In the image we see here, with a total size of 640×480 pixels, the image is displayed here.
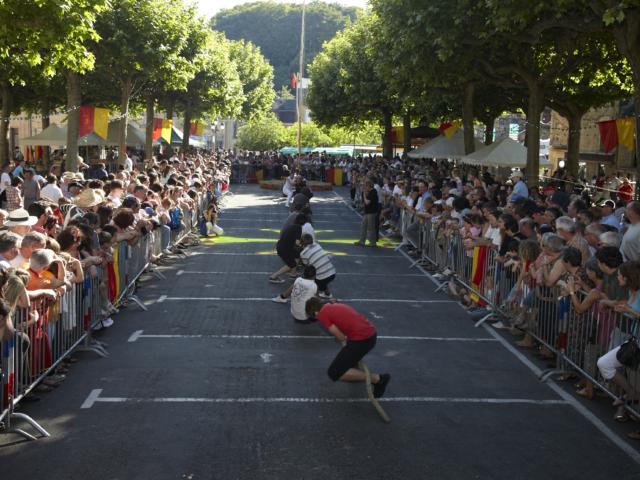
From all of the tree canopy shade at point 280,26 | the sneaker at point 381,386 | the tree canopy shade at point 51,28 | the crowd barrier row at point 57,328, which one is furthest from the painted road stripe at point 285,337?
the tree canopy shade at point 280,26

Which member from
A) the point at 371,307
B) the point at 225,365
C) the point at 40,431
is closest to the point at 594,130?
the point at 371,307

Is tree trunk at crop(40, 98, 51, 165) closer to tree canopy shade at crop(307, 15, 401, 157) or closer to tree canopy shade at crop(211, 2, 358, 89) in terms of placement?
tree canopy shade at crop(307, 15, 401, 157)

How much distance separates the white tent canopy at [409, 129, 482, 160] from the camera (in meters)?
31.5

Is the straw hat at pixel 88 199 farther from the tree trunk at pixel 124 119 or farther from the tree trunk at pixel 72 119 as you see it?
the tree trunk at pixel 124 119

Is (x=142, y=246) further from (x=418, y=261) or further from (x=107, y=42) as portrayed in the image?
(x=107, y=42)

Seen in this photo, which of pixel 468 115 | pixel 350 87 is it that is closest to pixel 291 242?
pixel 468 115

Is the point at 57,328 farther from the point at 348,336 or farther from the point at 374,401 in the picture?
the point at 374,401

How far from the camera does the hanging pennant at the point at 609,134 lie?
859 inches

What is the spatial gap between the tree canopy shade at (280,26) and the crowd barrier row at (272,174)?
94415mm

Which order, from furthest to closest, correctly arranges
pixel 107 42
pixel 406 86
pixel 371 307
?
pixel 406 86, pixel 107 42, pixel 371 307

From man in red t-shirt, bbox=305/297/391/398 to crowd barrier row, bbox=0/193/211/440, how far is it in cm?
281

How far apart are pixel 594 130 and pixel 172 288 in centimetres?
3324

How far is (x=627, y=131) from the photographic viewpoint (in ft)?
69.4

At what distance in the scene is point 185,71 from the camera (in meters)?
29.8
